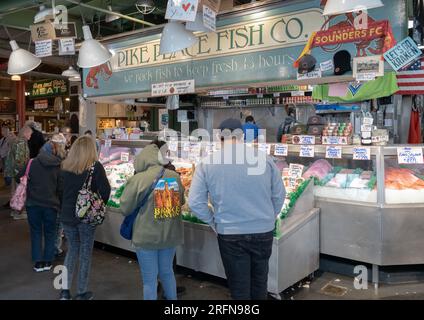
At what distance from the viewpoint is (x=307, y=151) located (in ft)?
17.0

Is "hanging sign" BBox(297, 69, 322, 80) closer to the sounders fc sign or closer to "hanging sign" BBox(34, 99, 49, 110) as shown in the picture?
the sounders fc sign

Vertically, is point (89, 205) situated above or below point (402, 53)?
below

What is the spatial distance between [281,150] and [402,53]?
1.91 metres

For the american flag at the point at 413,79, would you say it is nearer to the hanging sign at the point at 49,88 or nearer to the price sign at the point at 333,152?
the price sign at the point at 333,152

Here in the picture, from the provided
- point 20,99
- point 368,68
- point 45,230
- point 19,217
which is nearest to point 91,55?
point 45,230

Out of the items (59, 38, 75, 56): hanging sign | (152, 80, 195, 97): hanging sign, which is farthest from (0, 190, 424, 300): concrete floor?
(59, 38, 75, 56): hanging sign

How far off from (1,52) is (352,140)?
35.1 ft

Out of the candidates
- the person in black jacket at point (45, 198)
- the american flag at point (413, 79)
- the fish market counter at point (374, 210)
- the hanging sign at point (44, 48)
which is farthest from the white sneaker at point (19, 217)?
the american flag at point (413, 79)

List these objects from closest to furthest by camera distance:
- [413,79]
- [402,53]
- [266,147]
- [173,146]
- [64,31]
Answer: [402,53] → [266,147] → [64,31] → [173,146] → [413,79]

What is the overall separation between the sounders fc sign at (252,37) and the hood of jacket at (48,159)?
2.06 m

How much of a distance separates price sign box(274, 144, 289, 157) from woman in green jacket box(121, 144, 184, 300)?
1978 mm

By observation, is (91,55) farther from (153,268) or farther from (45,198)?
(153,268)

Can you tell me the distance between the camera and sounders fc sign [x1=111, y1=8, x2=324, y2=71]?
183 inches
